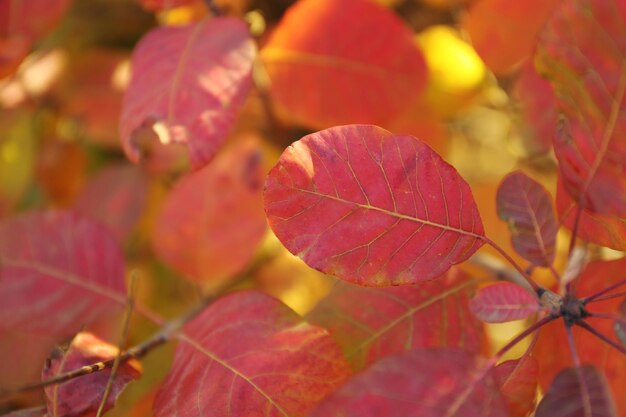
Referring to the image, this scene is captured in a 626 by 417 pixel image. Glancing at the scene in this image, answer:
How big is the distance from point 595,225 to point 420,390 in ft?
0.79

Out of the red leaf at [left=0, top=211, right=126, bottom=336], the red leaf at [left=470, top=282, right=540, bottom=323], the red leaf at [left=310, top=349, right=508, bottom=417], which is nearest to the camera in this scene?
the red leaf at [left=310, top=349, right=508, bottom=417]

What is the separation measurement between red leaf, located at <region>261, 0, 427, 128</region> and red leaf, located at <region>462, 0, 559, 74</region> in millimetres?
92

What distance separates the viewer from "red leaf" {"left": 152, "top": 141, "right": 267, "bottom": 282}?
0.90 m

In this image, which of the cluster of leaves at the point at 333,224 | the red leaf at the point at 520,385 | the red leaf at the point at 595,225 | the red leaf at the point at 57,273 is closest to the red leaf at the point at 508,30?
the cluster of leaves at the point at 333,224

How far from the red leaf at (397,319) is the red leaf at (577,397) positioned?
0.50ft

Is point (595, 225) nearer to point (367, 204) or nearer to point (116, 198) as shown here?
point (367, 204)

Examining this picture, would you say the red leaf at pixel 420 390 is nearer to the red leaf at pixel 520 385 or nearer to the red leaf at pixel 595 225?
the red leaf at pixel 520 385

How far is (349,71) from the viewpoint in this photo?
2.90ft

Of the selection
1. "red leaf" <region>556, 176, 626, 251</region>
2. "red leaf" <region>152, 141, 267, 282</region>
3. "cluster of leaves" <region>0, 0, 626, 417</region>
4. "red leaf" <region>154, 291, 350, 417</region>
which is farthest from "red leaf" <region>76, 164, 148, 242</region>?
"red leaf" <region>556, 176, 626, 251</region>

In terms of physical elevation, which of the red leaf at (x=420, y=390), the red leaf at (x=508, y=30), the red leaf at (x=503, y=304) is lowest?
the red leaf at (x=420, y=390)

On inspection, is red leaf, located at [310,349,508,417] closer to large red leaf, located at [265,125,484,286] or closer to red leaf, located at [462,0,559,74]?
large red leaf, located at [265,125,484,286]

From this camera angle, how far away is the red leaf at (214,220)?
899mm

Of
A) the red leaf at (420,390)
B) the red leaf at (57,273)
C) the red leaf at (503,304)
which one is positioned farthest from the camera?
the red leaf at (57,273)

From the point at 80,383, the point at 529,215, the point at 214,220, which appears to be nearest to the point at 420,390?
the point at 529,215
